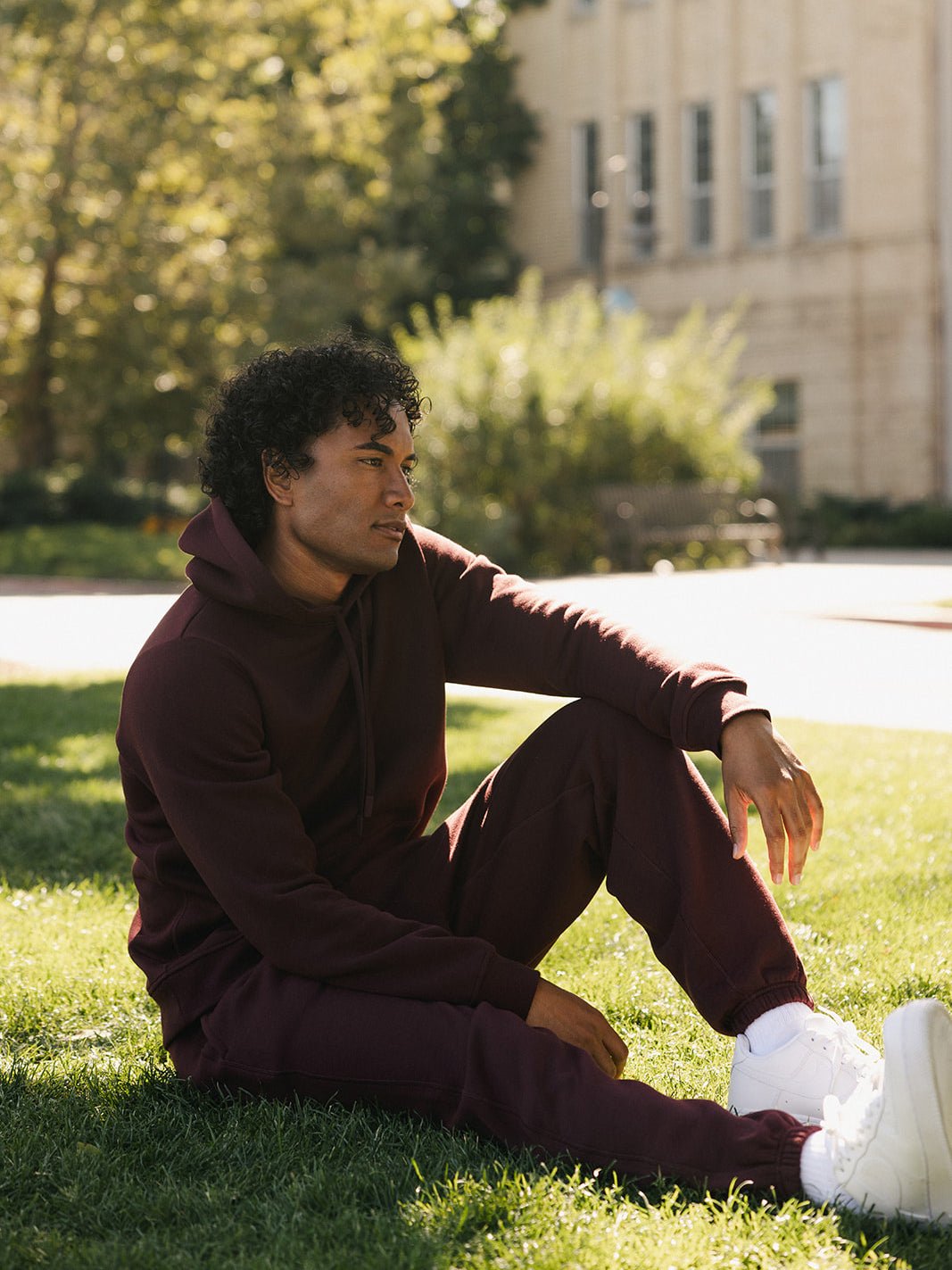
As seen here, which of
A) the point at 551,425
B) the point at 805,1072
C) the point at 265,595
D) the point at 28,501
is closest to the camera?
the point at 805,1072

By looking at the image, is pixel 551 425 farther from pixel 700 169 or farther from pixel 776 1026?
pixel 776 1026

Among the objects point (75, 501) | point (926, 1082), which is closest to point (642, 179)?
point (75, 501)

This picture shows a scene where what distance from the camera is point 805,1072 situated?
2.90 m

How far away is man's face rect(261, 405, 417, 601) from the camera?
3.19 metres

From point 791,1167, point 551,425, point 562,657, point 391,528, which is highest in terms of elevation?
point 391,528

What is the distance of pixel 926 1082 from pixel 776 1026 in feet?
1.56

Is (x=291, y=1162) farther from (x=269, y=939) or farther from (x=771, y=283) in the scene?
(x=771, y=283)

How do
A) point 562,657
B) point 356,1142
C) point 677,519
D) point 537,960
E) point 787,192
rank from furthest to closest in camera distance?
point 787,192
point 677,519
point 537,960
point 562,657
point 356,1142

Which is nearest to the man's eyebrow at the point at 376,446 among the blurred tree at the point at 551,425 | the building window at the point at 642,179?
the blurred tree at the point at 551,425

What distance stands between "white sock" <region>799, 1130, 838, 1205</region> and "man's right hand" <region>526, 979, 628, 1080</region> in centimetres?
42

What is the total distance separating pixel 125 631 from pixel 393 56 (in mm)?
15850

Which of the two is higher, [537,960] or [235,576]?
[235,576]

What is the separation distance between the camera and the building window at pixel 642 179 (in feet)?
108

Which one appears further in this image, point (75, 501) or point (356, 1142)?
point (75, 501)
